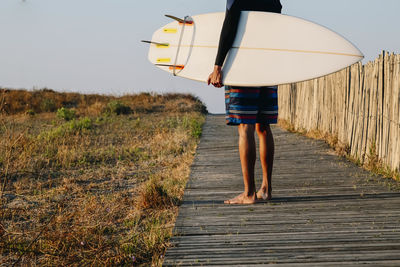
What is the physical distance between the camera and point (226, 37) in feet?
12.6

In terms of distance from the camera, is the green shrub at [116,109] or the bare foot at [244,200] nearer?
the bare foot at [244,200]

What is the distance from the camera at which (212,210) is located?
12.2ft

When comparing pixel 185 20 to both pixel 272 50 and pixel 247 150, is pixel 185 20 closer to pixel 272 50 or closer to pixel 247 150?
pixel 272 50

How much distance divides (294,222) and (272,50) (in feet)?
6.00

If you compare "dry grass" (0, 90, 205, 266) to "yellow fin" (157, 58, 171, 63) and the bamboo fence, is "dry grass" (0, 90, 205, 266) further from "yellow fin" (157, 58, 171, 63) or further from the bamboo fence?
the bamboo fence

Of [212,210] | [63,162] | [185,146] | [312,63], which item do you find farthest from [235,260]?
[185,146]

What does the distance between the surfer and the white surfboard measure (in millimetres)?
259

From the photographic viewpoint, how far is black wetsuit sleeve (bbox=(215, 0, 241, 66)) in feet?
12.1

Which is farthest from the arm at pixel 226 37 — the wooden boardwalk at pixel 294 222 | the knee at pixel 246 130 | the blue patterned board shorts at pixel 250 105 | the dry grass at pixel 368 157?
the dry grass at pixel 368 157

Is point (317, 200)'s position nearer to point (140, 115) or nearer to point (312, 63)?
point (312, 63)

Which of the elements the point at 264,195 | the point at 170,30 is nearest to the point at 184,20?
the point at 170,30

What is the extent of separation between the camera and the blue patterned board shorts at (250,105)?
3686 mm

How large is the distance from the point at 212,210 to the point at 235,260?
3.67 feet

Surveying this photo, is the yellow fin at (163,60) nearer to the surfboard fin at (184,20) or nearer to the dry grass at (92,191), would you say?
the surfboard fin at (184,20)
